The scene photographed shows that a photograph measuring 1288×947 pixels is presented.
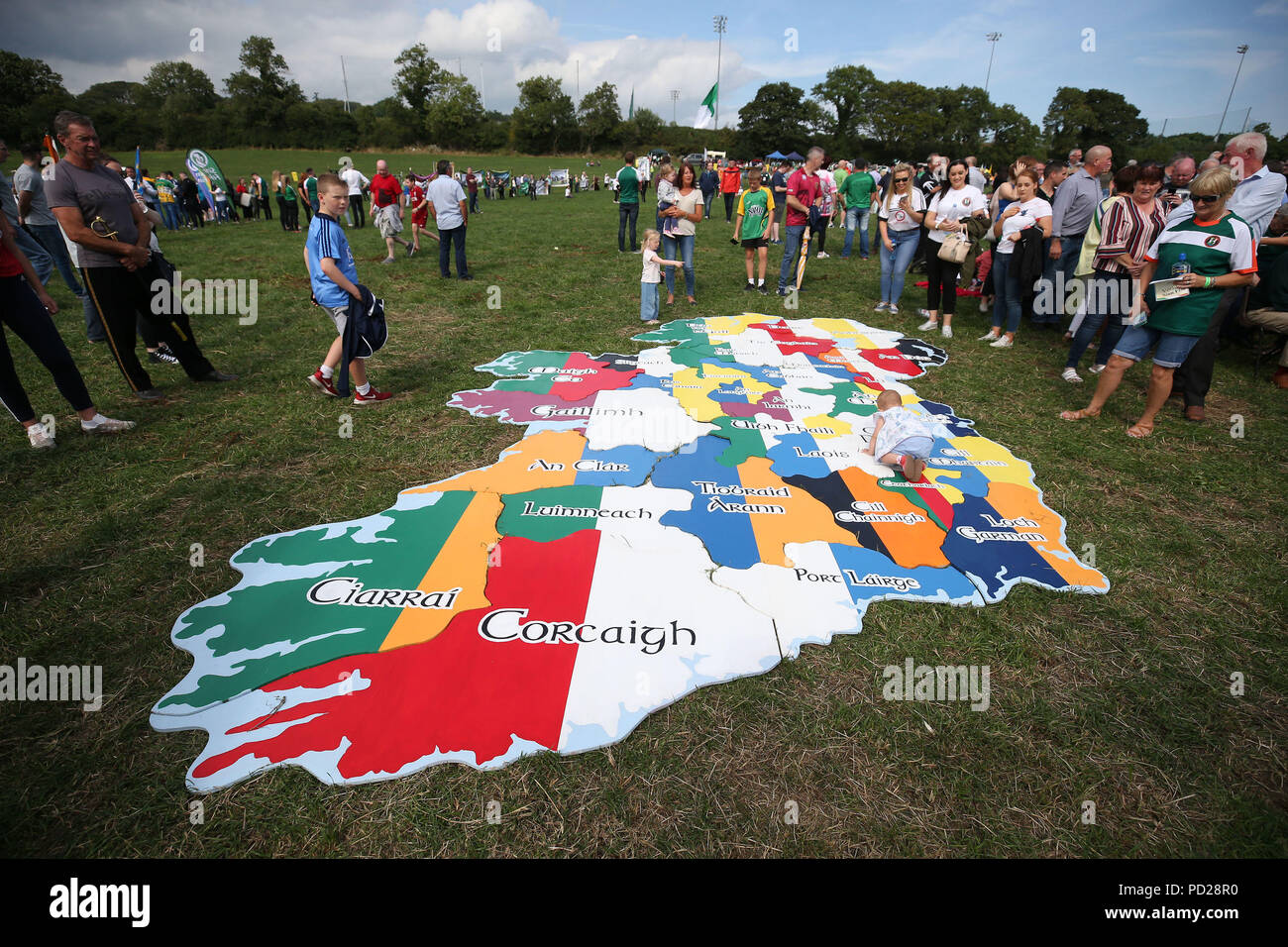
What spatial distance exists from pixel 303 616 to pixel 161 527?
5.02ft

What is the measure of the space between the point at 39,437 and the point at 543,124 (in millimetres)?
71787

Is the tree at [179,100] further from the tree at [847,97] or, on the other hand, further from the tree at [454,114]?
the tree at [847,97]

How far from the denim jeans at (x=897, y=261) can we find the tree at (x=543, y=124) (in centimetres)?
6689

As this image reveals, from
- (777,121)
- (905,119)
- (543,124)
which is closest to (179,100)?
(543,124)

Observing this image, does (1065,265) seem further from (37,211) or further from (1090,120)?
(1090,120)

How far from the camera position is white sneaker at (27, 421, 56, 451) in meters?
4.52

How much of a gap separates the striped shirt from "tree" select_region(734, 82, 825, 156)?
3096 inches

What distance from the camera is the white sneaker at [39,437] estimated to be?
14.8 ft

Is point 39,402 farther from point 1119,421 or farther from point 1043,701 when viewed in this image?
point 1119,421

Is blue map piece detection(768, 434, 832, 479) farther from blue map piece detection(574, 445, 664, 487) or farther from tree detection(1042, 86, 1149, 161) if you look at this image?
tree detection(1042, 86, 1149, 161)

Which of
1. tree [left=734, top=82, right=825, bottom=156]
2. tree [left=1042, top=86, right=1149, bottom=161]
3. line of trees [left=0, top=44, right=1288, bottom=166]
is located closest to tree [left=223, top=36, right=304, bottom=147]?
line of trees [left=0, top=44, right=1288, bottom=166]

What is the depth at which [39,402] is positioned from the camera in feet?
18.1

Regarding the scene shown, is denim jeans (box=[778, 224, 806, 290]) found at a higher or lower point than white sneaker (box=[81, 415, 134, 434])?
higher

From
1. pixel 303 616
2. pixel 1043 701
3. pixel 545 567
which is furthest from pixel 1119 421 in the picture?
pixel 303 616
